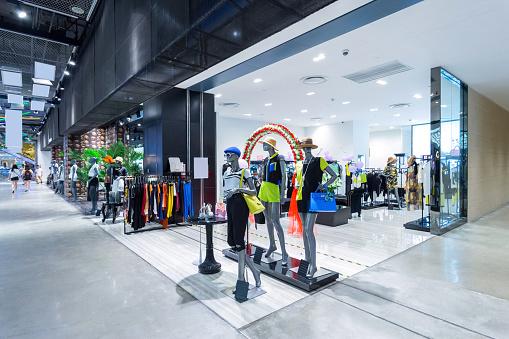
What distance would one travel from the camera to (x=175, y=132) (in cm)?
698

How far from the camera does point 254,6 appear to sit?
273cm

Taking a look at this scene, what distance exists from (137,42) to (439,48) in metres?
5.26

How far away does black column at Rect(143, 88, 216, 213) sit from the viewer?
682 centimetres

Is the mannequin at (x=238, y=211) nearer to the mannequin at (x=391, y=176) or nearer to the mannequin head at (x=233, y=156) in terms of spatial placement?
the mannequin head at (x=233, y=156)

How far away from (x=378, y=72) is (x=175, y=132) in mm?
4965

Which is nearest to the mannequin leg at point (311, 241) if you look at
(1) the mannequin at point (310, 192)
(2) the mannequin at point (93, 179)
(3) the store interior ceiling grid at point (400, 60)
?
(1) the mannequin at point (310, 192)

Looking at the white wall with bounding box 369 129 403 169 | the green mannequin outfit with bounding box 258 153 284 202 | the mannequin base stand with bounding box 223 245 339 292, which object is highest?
the white wall with bounding box 369 129 403 169

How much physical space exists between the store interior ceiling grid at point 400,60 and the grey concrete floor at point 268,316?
136 inches

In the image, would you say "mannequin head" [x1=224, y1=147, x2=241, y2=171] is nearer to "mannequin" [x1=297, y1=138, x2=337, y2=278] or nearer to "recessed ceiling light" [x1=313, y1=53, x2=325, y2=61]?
"mannequin" [x1=297, y1=138, x2=337, y2=278]

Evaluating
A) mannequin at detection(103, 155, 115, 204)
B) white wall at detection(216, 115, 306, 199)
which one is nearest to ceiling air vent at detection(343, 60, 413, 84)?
mannequin at detection(103, 155, 115, 204)

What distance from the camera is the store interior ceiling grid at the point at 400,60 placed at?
389 centimetres

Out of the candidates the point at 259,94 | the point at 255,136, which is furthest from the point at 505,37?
the point at 259,94

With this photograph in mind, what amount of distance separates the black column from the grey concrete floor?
2822mm

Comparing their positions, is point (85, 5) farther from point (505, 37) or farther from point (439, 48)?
point (505, 37)
